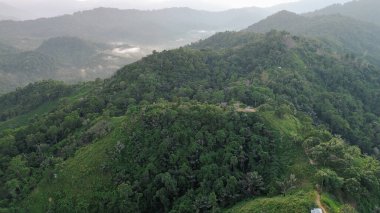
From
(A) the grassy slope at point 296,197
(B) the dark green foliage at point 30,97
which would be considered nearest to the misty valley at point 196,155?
(A) the grassy slope at point 296,197

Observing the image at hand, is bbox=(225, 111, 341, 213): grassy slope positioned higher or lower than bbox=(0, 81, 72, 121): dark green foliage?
higher

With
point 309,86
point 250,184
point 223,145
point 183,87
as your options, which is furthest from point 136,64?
point 250,184

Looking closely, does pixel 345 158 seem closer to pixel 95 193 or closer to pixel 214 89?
pixel 95 193

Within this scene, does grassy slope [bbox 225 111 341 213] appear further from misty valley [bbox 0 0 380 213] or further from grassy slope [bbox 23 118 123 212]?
grassy slope [bbox 23 118 123 212]

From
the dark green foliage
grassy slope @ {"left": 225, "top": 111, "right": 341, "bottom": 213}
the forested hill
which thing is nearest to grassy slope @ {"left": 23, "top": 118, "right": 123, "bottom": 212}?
the forested hill

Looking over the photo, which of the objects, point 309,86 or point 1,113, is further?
point 1,113

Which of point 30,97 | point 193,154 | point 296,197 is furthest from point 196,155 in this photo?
point 30,97

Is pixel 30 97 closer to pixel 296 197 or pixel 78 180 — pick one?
pixel 78 180

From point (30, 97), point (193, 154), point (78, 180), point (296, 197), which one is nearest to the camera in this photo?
point (296, 197)
